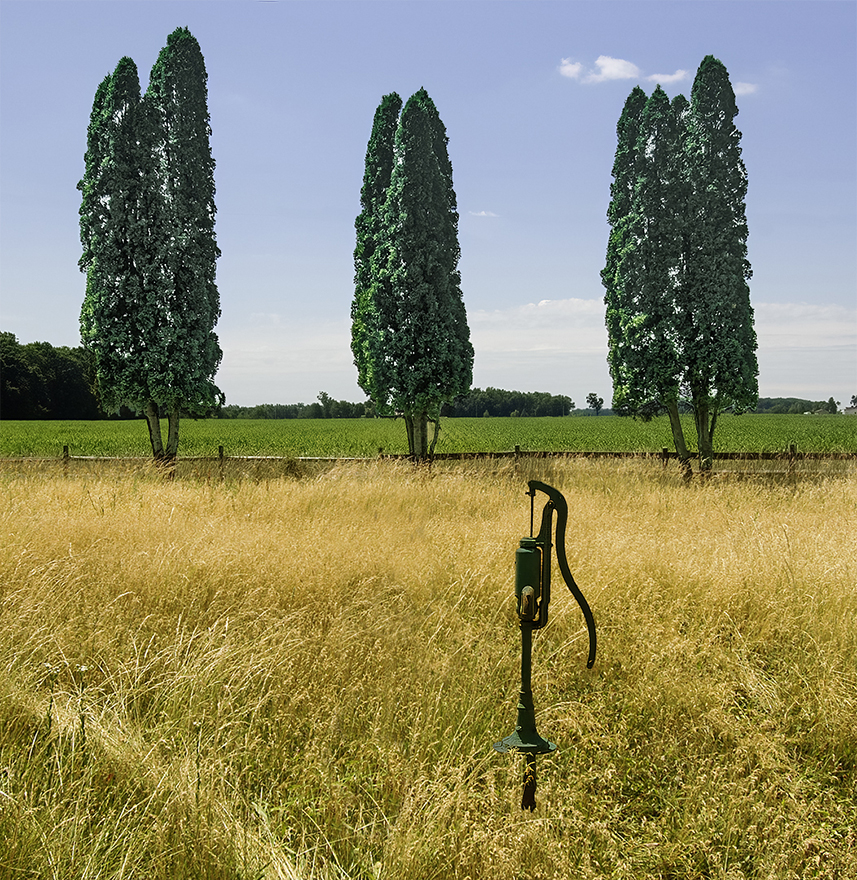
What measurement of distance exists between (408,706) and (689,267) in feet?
47.2

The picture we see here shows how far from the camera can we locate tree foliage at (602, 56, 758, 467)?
15266 mm

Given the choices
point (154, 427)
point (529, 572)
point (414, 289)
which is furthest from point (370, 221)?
point (529, 572)

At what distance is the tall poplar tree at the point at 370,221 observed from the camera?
56.8 feet

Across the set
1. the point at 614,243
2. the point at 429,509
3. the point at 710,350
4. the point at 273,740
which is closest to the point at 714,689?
the point at 273,740

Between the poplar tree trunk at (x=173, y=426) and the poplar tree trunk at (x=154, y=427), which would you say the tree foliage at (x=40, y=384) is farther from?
the poplar tree trunk at (x=173, y=426)

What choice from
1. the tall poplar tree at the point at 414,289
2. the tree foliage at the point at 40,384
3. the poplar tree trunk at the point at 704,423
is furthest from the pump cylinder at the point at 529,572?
the tree foliage at the point at 40,384

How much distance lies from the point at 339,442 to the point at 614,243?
16624 mm

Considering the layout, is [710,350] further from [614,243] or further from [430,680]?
[430,680]

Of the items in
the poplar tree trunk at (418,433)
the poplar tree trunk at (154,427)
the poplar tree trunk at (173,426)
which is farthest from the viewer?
the poplar tree trunk at (418,433)

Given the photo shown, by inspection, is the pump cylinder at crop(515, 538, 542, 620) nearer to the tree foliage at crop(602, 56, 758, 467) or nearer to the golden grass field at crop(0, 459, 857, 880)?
the golden grass field at crop(0, 459, 857, 880)

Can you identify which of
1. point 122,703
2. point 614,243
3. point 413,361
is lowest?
point 122,703

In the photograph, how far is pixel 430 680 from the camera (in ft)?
13.1

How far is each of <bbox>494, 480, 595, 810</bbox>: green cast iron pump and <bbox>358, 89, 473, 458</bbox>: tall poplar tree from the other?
1361 centimetres

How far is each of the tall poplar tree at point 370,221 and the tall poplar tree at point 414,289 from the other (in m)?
0.38
